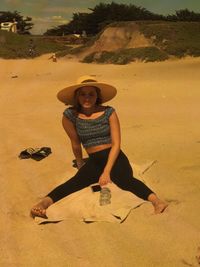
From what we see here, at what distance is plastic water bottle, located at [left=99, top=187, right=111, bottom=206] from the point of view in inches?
177

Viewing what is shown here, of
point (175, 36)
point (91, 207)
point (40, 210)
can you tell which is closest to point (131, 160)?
point (91, 207)

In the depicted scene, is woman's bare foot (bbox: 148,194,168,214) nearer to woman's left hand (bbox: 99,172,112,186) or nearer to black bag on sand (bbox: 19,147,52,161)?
woman's left hand (bbox: 99,172,112,186)

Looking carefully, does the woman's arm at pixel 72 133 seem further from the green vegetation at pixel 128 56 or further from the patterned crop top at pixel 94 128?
the green vegetation at pixel 128 56

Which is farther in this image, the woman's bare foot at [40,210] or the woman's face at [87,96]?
the woman's face at [87,96]

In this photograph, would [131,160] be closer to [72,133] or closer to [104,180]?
[72,133]

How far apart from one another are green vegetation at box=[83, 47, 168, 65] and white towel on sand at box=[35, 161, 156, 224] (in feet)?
43.7

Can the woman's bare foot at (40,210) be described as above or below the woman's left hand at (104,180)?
below

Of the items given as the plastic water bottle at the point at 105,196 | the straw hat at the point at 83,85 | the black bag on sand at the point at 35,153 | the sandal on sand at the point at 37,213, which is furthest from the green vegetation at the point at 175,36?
the sandal on sand at the point at 37,213

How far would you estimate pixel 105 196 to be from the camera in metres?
4.53

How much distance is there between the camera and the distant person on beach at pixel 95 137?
15.5 ft

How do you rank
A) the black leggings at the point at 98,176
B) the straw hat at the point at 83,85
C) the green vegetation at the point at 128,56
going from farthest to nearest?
the green vegetation at the point at 128,56 < the straw hat at the point at 83,85 < the black leggings at the point at 98,176

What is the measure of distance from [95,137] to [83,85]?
545 mm

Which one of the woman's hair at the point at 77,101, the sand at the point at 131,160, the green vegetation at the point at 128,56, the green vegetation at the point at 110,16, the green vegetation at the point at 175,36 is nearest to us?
the sand at the point at 131,160

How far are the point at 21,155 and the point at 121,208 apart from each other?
92.6 inches
